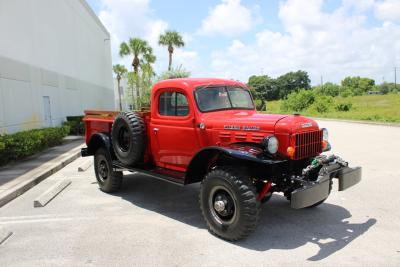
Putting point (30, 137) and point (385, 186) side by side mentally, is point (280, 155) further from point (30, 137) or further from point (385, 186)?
point (30, 137)

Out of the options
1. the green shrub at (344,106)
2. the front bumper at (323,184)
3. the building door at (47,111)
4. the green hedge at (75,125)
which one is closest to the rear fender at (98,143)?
the front bumper at (323,184)

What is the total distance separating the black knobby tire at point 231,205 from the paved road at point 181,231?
6.4 inches

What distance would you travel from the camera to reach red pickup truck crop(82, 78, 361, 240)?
4359 millimetres

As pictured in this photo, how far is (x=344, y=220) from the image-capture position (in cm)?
505

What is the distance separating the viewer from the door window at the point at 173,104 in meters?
5.45

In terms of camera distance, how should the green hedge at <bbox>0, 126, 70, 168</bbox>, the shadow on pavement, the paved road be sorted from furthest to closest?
the green hedge at <bbox>0, 126, 70, 168</bbox>
the shadow on pavement
the paved road

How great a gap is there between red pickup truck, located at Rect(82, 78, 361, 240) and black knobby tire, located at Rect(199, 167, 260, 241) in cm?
1

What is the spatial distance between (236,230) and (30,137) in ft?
30.8

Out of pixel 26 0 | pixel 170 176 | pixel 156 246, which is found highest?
→ pixel 26 0

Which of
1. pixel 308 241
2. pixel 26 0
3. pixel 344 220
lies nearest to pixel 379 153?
pixel 344 220

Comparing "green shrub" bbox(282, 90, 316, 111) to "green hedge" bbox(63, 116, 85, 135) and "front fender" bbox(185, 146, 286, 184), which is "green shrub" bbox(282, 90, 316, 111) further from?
"front fender" bbox(185, 146, 286, 184)

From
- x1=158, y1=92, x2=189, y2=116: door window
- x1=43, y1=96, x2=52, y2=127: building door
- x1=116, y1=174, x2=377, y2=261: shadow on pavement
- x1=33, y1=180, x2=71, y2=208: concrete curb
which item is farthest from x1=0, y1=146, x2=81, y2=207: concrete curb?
x1=43, y1=96, x2=52, y2=127: building door

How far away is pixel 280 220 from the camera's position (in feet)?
16.9

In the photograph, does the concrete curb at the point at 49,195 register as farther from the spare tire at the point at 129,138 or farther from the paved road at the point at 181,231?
the spare tire at the point at 129,138
